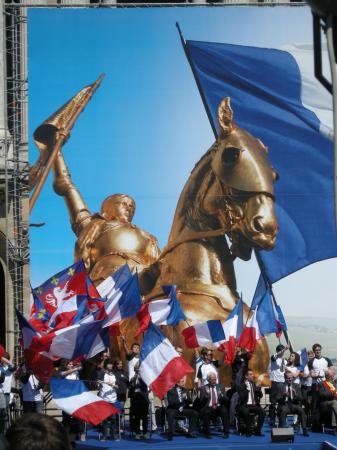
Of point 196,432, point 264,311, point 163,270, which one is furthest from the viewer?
point 163,270

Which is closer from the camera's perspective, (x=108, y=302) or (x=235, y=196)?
(x=108, y=302)

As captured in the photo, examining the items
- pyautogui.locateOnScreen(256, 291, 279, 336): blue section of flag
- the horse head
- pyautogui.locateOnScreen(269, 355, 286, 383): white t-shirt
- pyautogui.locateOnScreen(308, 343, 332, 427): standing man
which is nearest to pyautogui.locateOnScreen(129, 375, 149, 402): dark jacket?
pyautogui.locateOnScreen(269, 355, 286, 383): white t-shirt

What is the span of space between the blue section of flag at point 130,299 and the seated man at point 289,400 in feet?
9.83

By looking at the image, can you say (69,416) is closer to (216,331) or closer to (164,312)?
(164,312)

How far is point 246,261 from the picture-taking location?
2509 centimetres

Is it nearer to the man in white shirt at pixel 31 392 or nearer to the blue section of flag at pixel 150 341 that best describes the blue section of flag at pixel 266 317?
the blue section of flag at pixel 150 341

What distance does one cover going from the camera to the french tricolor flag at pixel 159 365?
18.0 metres

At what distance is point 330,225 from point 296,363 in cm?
495

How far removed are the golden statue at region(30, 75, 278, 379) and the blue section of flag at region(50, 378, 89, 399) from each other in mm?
7957

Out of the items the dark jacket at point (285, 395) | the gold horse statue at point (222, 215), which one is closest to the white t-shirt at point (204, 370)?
the dark jacket at point (285, 395)

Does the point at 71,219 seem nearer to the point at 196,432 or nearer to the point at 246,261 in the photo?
the point at 246,261

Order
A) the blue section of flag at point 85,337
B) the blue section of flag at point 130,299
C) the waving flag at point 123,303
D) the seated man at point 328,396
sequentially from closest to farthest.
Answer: the blue section of flag at point 85,337 < the waving flag at point 123,303 < the blue section of flag at point 130,299 < the seated man at point 328,396

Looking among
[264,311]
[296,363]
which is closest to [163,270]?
[264,311]

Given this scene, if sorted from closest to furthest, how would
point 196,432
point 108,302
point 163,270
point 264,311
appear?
point 108,302 → point 196,432 → point 264,311 → point 163,270
